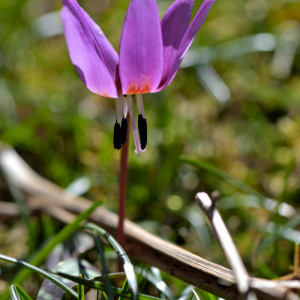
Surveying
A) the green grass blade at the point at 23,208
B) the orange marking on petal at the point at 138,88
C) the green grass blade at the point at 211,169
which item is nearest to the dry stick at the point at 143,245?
the green grass blade at the point at 23,208

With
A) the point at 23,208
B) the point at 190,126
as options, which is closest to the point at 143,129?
the point at 23,208

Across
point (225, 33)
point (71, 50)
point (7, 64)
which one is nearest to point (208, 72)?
point (225, 33)

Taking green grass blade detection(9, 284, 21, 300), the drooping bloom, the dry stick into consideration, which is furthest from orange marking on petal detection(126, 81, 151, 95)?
green grass blade detection(9, 284, 21, 300)

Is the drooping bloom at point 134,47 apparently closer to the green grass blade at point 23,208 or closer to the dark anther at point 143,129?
the dark anther at point 143,129

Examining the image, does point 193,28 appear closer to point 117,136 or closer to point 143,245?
point 117,136

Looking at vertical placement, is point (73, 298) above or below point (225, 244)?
below

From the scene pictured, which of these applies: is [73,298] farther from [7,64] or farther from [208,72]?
[7,64]

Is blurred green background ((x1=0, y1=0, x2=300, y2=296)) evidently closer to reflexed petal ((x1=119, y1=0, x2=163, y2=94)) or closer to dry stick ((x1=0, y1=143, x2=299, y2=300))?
dry stick ((x1=0, y1=143, x2=299, y2=300))
